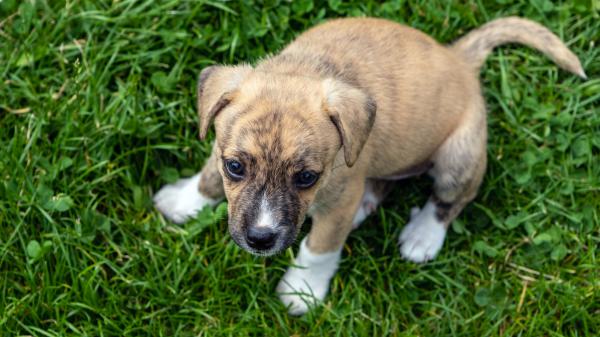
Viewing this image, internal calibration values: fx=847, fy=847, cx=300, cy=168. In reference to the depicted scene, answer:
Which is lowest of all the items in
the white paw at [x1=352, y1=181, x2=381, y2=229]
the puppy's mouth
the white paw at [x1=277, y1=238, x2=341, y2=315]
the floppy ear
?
the white paw at [x1=277, y1=238, x2=341, y2=315]

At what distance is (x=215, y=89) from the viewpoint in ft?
15.5

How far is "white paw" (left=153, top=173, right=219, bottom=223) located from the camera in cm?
599

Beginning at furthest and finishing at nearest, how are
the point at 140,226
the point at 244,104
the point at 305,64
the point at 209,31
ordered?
the point at 209,31 < the point at 140,226 < the point at 305,64 < the point at 244,104

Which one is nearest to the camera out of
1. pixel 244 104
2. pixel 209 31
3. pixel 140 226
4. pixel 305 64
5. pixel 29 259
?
pixel 244 104

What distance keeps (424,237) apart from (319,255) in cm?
89

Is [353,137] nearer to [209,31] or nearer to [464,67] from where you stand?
[464,67]

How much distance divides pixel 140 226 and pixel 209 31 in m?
1.55

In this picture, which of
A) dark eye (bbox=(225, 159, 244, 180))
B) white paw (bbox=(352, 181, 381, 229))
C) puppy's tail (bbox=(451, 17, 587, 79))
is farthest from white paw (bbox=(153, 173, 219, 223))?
puppy's tail (bbox=(451, 17, 587, 79))

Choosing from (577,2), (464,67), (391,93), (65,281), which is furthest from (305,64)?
(577,2)

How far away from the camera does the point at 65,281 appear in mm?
5617

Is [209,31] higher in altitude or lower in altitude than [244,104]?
lower

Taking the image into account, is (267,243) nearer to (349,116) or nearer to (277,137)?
(277,137)

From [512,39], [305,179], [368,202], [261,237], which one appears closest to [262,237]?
[261,237]

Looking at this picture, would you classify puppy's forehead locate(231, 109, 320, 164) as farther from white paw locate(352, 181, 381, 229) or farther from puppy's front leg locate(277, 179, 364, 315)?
white paw locate(352, 181, 381, 229)
